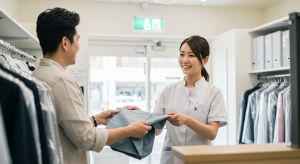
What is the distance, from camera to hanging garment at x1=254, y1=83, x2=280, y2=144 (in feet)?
9.38

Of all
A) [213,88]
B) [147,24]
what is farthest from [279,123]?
[147,24]

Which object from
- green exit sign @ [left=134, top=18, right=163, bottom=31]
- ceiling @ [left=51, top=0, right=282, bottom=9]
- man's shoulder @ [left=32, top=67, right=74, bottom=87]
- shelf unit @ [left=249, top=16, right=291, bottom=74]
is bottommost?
man's shoulder @ [left=32, top=67, right=74, bottom=87]

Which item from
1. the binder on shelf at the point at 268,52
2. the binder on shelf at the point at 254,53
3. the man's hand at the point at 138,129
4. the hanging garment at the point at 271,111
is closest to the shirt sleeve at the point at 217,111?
the man's hand at the point at 138,129

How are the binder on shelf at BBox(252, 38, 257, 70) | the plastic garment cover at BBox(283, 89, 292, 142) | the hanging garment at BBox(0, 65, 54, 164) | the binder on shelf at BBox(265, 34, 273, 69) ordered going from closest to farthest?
the hanging garment at BBox(0, 65, 54, 164), the plastic garment cover at BBox(283, 89, 292, 142), the binder on shelf at BBox(265, 34, 273, 69), the binder on shelf at BBox(252, 38, 257, 70)

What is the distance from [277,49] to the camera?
2943 mm

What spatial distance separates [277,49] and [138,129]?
2345 mm

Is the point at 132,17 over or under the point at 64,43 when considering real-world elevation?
over

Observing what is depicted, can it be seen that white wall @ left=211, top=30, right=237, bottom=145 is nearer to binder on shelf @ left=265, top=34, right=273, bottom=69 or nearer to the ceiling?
binder on shelf @ left=265, top=34, right=273, bottom=69

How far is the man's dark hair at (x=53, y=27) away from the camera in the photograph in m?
1.15

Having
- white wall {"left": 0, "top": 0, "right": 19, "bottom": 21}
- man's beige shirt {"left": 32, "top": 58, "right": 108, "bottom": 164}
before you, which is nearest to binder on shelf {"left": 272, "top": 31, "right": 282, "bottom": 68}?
man's beige shirt {"left": 32, "top": 58, "right": 108, "bottom": 164}

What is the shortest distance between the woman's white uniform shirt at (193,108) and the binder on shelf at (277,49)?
5.28 ft

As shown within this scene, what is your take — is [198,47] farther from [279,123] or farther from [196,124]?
[279,123]

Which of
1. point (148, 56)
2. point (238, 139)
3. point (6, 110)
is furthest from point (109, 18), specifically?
point (6, 110)

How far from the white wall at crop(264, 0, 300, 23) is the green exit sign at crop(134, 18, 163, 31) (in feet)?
5.90
